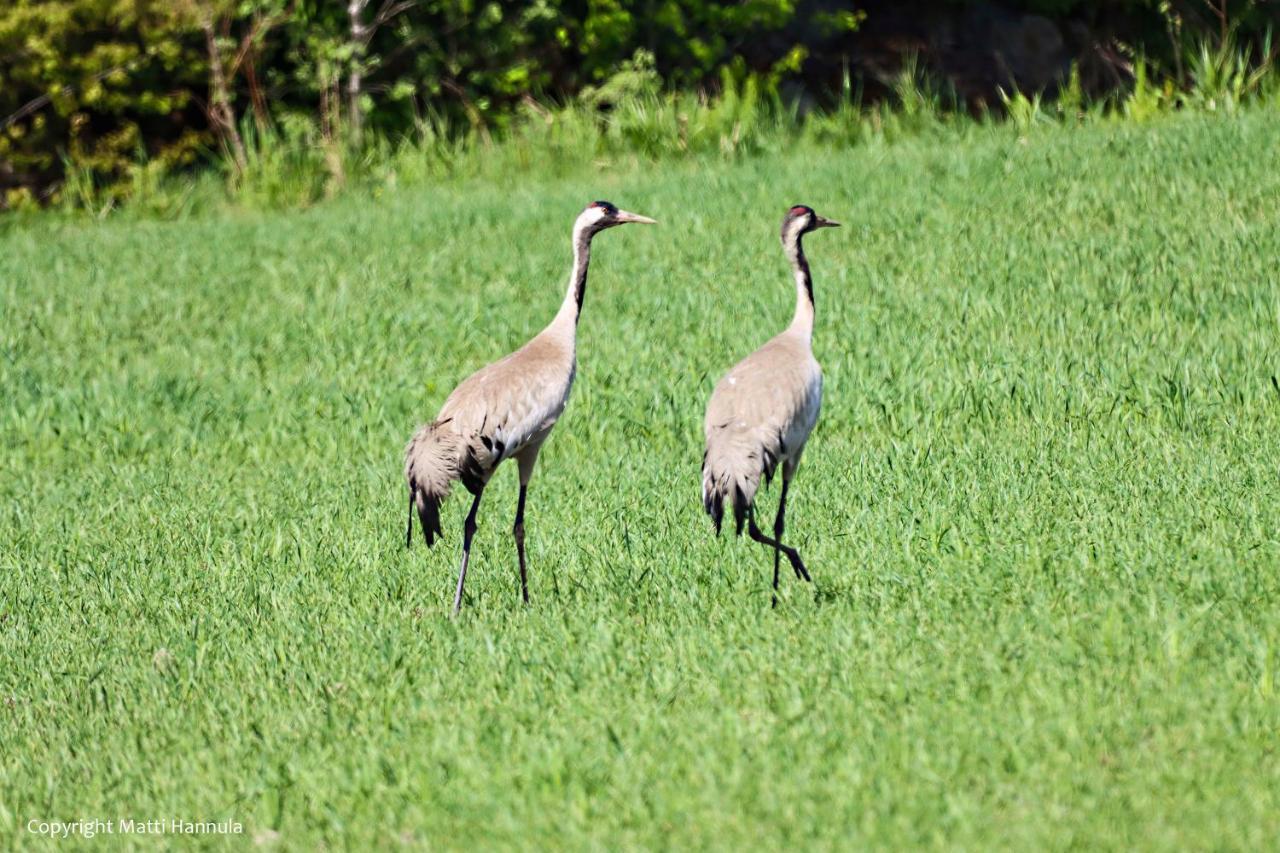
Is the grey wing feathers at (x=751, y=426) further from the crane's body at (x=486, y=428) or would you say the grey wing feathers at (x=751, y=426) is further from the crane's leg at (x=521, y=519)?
the crane's leg at (x=521, y=519)

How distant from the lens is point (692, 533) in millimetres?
7688

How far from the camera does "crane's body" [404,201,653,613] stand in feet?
22.6

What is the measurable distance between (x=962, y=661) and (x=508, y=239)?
990 cm

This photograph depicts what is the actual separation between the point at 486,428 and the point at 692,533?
1.28m

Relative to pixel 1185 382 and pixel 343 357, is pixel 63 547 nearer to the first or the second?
pixel 343 357

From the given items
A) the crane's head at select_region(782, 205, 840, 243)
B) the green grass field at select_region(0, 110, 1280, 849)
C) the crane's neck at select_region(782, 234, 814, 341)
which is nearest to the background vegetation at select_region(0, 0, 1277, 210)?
the green grass field at select_region(0, 110, 1280, 849)

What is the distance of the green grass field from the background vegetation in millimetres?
3061

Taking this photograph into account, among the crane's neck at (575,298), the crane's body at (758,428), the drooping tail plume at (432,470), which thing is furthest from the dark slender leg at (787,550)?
the crane's neck at (575,298)

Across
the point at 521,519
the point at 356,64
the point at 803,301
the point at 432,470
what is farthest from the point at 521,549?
the point at 356,64

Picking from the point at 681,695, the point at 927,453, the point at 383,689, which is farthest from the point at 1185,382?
the point at 383,689

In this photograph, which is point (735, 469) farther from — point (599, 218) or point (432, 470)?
point (599, 218)

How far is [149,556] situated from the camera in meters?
8.41

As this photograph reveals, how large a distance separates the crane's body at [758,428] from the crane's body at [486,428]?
A: 0.82 m

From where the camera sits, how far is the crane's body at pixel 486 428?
22.6ft
